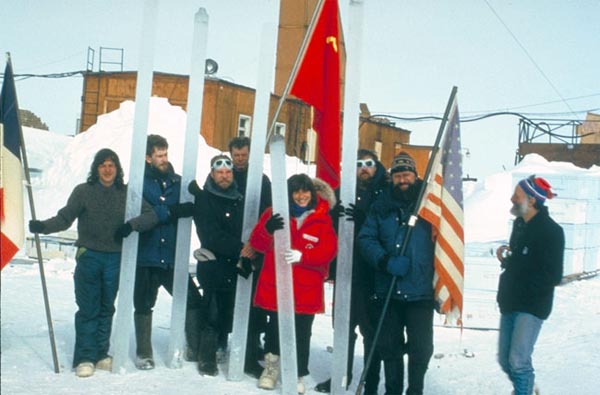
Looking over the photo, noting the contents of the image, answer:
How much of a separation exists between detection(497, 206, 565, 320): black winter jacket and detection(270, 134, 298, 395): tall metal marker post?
58.6 inches

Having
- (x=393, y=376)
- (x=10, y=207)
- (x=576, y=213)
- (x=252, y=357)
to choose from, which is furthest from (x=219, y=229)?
(x=576, y=213)

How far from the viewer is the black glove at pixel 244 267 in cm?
555

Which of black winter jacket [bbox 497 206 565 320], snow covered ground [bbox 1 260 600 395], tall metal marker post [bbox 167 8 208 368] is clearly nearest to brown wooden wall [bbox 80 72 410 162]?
snow covered ground [bbox 1 260 600 395]

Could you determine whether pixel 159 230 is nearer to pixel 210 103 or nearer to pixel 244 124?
pixel 210 103

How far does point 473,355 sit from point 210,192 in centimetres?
315

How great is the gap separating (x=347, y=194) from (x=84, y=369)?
2.28 m

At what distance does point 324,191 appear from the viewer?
5.46 m

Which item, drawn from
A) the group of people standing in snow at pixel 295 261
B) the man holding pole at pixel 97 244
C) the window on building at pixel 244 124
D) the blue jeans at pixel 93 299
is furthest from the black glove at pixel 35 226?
the window on building at pixel 244 124

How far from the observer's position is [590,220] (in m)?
12.7

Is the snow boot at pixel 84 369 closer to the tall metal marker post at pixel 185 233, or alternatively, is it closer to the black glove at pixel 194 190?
the tall metal marker post at pixel 185 233

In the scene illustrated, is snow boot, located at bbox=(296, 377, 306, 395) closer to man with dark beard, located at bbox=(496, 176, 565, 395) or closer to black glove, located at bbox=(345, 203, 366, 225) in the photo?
black glove, located at bbox=(345, 203, 366, 225)

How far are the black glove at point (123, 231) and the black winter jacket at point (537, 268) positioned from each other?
2.72m

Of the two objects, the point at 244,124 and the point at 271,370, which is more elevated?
the point at 244,124

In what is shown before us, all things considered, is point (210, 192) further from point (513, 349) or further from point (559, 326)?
point (559, 326)
